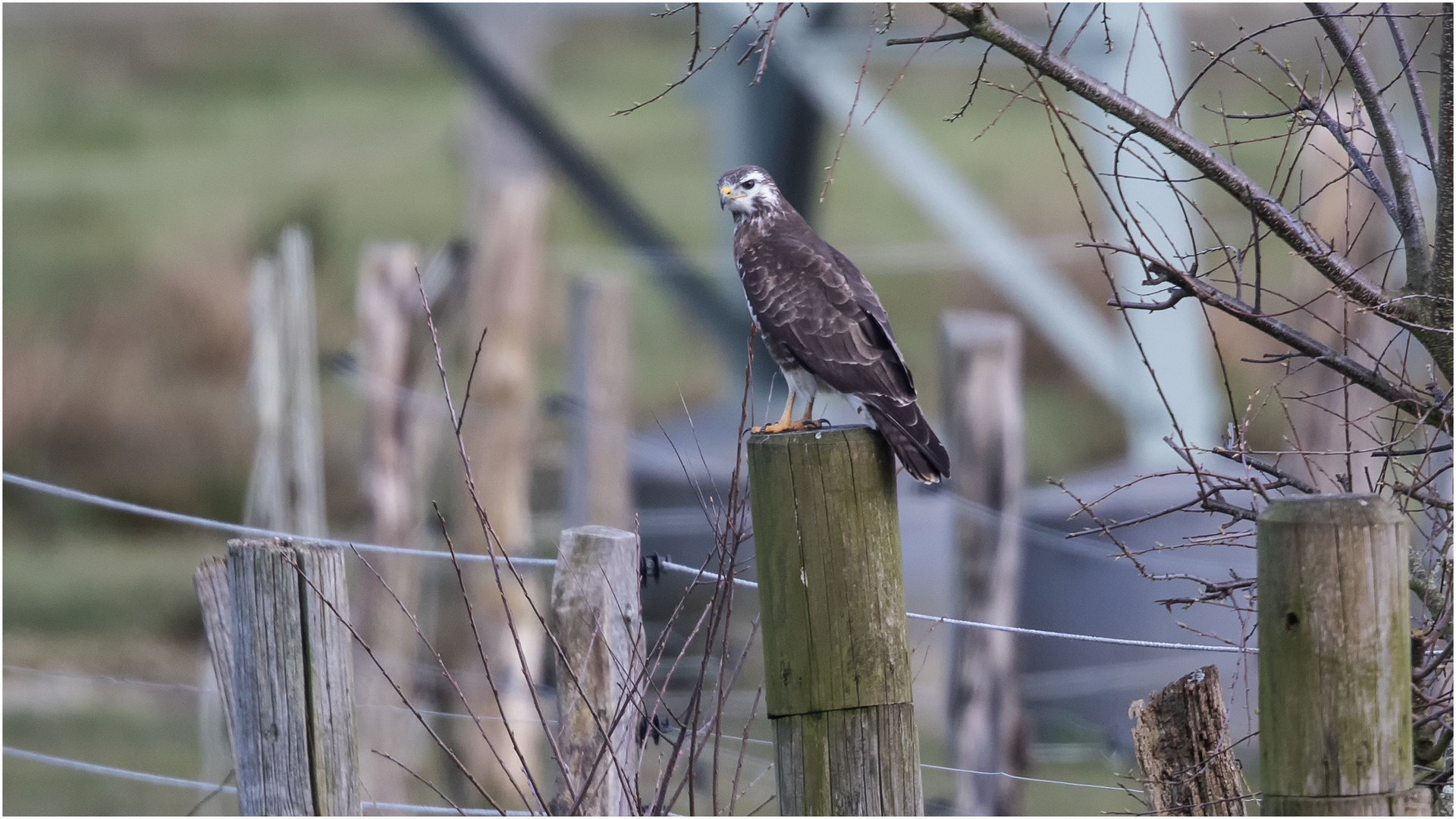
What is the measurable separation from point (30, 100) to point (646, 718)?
85.3 ft

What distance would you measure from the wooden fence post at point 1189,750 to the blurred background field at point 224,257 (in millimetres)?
1378

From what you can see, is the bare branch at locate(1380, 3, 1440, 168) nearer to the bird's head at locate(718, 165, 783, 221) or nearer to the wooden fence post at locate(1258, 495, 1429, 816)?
the wooden fence post at locate(1258, 495, 1429, 816)

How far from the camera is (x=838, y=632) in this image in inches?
72.4

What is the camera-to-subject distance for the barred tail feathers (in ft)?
7.95

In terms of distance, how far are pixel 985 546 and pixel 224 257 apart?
11.4 metres

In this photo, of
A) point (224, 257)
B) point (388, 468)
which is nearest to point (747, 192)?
point (388, 468)

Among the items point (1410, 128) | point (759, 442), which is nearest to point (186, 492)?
point (1410, 128)

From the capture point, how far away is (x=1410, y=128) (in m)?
7.26

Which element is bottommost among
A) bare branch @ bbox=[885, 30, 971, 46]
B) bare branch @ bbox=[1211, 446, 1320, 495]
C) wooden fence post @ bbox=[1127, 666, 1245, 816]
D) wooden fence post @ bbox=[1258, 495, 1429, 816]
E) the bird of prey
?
wooden fence post @ bbox=[1127, 666, 1245, 816]

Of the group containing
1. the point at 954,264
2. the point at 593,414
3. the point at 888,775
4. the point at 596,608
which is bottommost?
the point at 888,775

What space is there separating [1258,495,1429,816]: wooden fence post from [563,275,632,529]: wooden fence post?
16.3 ft

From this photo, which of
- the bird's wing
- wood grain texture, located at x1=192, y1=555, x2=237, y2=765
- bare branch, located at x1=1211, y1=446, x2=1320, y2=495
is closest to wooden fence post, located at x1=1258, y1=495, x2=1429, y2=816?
bare branch, located at x1=1211, y1=446, x2=1320, y2=495

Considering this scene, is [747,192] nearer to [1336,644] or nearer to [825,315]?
[825,315]

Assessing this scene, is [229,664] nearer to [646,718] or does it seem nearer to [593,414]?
[646,718]
